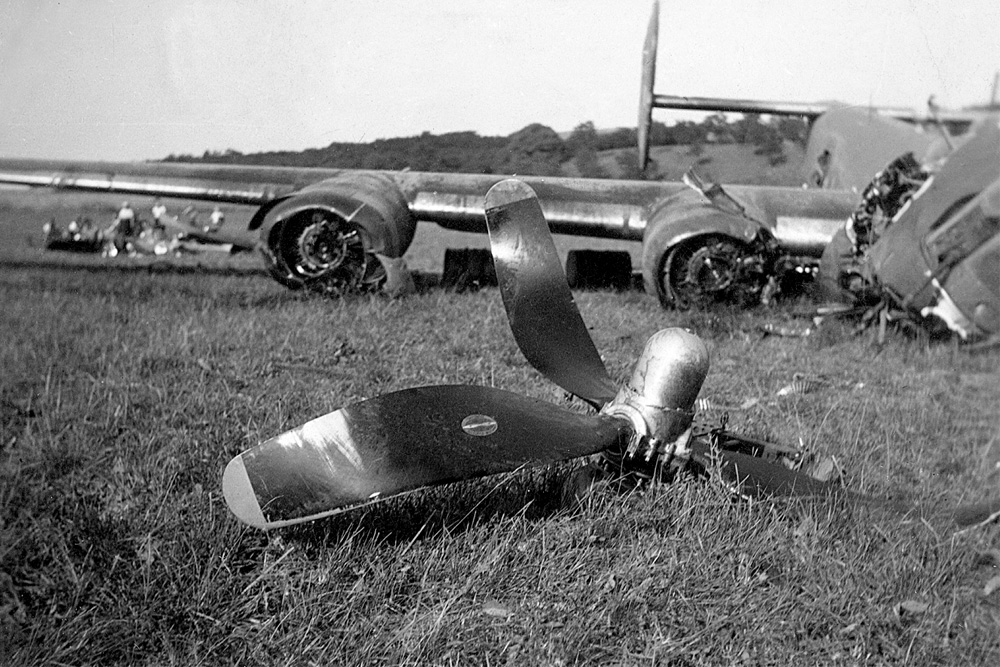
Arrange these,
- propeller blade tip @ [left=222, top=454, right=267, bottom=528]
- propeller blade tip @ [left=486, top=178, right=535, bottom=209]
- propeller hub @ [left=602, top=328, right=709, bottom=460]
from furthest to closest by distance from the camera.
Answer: propeller blade tip @ [left=486, top=178, right=535, bottom=209] < propeller hub @ [left=602, top=328, right=709, bottom=460] < propeller blade tip @ [left=222, top=454, right=267, bottom=528]

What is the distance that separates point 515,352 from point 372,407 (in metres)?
3.62

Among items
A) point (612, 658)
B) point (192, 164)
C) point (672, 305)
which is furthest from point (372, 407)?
point (192, 164)

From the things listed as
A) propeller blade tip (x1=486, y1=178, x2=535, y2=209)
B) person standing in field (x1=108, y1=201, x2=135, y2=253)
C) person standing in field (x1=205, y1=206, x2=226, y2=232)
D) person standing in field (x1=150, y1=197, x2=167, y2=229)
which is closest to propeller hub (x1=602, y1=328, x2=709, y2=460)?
propeller blade tip (x1=486, y1=178, x2=535, y2=209)

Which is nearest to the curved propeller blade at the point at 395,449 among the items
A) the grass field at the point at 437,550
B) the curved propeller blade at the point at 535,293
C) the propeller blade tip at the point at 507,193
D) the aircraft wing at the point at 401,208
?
the grass field at the point at 437,550

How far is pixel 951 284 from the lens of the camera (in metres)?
3.86

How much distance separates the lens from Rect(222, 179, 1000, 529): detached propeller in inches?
113

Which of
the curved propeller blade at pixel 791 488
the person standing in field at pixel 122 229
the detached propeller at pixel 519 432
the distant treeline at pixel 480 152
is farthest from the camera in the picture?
the person standing in field at pixel 122 229

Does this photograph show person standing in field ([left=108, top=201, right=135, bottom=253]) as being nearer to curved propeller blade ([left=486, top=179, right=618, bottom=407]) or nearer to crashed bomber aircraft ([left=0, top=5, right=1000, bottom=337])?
crashed bomber aircraft ([left=0, top=5, right=1000, bottom=337])

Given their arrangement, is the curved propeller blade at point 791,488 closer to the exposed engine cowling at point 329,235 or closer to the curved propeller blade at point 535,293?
the curved propeller blade at point 535,293

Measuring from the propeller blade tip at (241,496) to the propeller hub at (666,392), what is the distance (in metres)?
1.66

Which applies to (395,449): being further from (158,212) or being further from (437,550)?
(158,212)

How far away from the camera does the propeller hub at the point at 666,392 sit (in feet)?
12.0

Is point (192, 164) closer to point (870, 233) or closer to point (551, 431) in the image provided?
point (870, 233)

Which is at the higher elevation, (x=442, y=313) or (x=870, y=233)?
(x=870, y=233)
